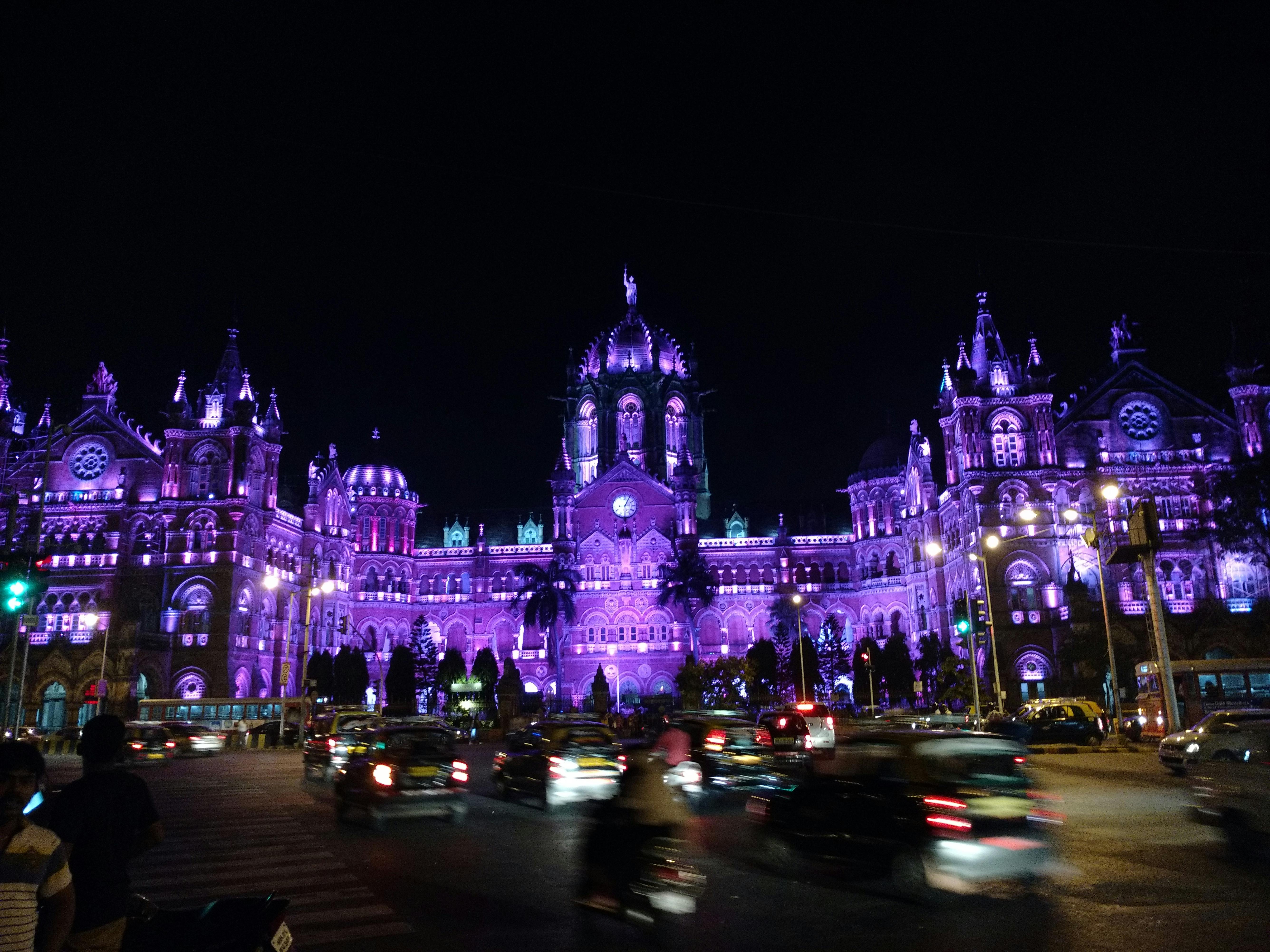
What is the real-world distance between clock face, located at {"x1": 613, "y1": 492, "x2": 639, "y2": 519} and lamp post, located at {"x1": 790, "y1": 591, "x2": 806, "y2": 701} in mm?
15285

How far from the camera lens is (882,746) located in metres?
11.7

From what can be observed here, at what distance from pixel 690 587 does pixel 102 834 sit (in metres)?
69.0

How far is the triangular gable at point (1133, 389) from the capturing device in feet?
217

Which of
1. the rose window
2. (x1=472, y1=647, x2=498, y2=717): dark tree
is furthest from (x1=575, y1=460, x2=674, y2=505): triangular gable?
the rose window

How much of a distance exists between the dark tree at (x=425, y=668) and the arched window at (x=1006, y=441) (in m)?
43.8

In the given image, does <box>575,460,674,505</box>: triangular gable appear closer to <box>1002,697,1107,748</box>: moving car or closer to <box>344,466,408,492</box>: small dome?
<box>344,466,408,492</box>: small dome

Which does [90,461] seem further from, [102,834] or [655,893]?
[102,834]

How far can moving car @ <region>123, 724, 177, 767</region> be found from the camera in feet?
120

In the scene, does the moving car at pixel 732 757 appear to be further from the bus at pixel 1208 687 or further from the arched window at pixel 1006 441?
the arched window at pixel 1006 441

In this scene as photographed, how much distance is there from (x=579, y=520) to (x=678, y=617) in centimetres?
1201

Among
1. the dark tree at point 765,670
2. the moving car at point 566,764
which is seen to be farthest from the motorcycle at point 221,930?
the dark tree at point 765,670

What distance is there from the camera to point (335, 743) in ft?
76.8

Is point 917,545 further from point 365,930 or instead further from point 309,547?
point 365,930

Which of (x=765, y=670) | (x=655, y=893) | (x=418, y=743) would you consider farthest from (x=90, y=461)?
(x=655, y=893)
